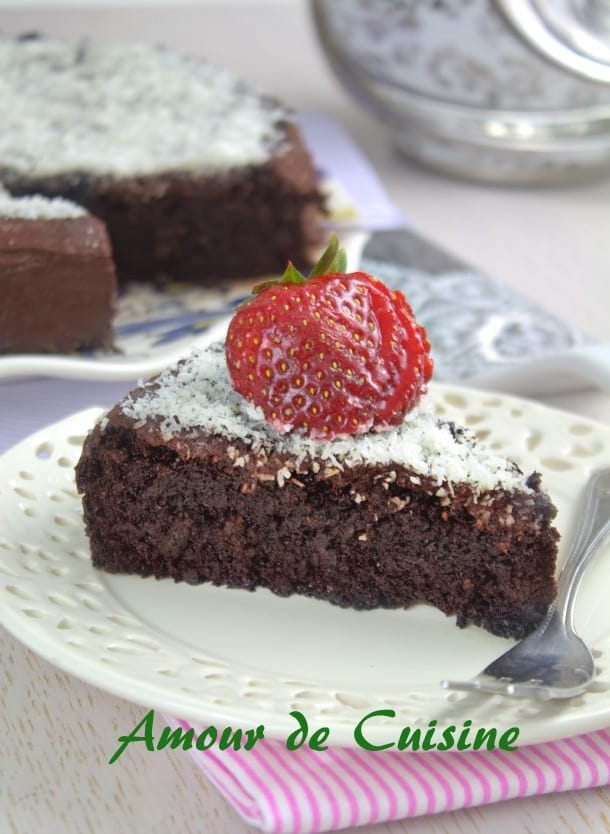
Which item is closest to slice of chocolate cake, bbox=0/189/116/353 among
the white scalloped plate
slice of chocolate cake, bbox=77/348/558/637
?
the white scalloped plate

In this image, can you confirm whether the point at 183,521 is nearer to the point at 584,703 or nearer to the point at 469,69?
the point at 584,703

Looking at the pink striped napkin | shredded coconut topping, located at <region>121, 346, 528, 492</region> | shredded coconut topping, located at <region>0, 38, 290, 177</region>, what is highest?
shredded coconut topping, located at <region>121, 346, 528, 492</region>

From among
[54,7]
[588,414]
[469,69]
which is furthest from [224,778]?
[54,7]

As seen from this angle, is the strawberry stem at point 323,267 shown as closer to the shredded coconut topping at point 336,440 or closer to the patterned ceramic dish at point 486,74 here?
the shredded coconut topping at point 336,440

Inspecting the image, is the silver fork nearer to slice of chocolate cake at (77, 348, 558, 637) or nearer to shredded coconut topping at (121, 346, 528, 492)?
slice of chocolate cake at (77, 348, 558, 637)

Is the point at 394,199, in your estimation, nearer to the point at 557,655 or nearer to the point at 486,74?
the point at 486,74

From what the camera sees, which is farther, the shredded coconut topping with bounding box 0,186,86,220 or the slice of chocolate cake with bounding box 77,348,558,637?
the shredded coconut topping with bounding box 0,186,86,220

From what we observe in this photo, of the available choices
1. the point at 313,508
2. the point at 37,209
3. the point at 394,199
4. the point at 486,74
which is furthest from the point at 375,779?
the point at 394,199
